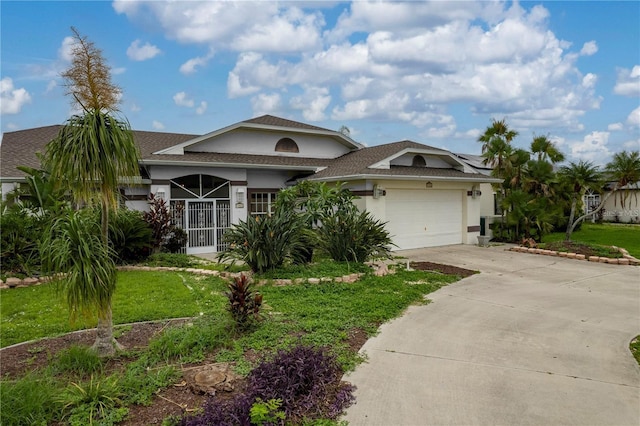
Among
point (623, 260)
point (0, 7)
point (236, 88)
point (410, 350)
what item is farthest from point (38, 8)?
point (623, 260)

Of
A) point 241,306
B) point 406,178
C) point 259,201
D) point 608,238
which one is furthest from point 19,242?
point 608,238

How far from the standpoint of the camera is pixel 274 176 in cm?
1688

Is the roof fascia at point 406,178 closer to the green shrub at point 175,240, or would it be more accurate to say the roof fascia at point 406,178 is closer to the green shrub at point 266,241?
the green shrub at point 266,241

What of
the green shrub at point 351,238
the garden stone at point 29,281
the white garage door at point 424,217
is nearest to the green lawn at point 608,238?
the white garage door at point 424,217

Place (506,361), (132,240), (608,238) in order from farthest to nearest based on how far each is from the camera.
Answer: (608,238) → (132,240) → (506,361)

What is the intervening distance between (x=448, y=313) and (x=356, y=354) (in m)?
2.53

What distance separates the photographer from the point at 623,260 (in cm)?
1202

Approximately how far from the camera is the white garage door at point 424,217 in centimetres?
1523

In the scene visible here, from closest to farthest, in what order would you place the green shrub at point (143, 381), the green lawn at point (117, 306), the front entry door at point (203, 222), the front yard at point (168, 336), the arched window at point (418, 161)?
1. the front yard at point (168, 336)
2. the green shrub at point (143, 381)
3. the green lawn at point (117, 306)
4. the front entry door at point (203, 222)
5. the arched window at point (418, 161)

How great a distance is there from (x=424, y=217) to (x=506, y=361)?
37.7 ft

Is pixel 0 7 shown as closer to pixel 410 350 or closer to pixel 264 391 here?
pixel 264 391

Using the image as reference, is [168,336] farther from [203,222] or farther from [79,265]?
[203,222]

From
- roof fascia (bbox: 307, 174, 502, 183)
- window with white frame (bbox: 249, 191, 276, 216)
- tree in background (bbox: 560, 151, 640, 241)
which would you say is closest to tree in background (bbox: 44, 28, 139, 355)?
roof fascia (bbox: 307, 174, 502, 183)

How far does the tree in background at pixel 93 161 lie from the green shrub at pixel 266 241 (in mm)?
4552
